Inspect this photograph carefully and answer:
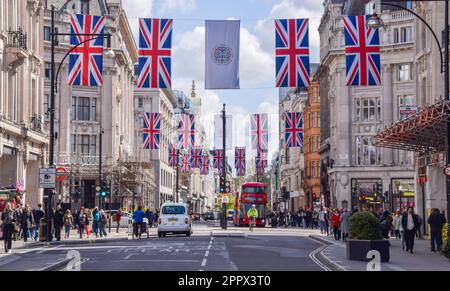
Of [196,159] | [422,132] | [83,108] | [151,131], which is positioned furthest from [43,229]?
[196,159]

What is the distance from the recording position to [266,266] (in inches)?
953

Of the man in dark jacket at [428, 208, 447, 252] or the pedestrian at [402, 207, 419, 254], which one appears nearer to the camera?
the man in dark jacket at [428, 208, 447, 252]

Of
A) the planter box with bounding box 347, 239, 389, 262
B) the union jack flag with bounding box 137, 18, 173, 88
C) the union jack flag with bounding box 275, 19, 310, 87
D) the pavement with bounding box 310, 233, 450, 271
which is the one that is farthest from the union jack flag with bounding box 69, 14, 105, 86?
the planter box with bounding box 347, 239, 389, 262

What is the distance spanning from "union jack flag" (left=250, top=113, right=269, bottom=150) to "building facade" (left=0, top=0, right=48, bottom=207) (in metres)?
17.6

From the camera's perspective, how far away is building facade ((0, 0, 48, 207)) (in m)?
46.1

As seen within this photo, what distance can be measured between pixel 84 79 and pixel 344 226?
1364 cm

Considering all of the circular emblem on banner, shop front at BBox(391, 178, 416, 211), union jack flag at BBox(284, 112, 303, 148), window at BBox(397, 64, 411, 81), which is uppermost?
window at BBox(397, 64, 411, 81)

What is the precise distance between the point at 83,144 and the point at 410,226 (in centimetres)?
5631

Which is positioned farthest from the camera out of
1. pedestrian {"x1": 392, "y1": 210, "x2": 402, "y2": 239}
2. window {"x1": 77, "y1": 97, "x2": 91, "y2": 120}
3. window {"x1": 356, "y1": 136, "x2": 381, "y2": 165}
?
window {"x1": 77, "y1": 97, "x2": 91, "y2": 120}

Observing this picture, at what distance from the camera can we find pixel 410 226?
32312mm

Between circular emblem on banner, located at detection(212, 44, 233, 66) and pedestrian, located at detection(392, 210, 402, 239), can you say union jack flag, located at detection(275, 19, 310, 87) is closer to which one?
circular emblem on banner, located at detection(212, 44, 233, 66)

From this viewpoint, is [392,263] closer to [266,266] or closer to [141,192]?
[266,266]

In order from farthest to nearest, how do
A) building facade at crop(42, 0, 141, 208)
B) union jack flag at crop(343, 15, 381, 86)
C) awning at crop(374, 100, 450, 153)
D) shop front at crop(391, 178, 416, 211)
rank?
building facade at crop(42, 0, 141, 208) < shop front at crop(391, 178, 416, 211) < union jack flag at crop(343, 15, 381, 86) < awning at crop(374, 100, 450, 153)

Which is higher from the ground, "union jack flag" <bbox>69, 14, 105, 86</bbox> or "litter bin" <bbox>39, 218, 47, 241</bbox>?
"union jack flag" <bbox>69, 14, 105, 86</bbox>
